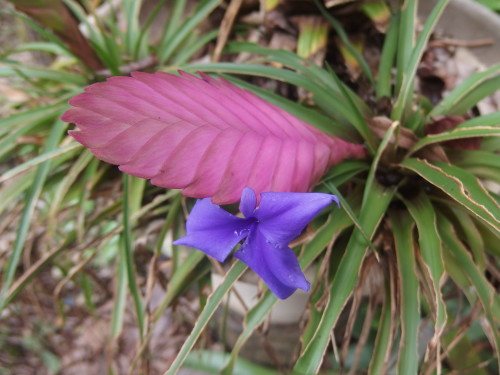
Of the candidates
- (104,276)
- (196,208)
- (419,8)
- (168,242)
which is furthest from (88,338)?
(419,8)

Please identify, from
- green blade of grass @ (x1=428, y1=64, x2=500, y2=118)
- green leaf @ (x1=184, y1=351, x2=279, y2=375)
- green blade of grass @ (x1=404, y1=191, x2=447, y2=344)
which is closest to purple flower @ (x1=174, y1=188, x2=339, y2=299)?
green blade of grass @ (x1=404, y1=191, x2=447, y2=344)

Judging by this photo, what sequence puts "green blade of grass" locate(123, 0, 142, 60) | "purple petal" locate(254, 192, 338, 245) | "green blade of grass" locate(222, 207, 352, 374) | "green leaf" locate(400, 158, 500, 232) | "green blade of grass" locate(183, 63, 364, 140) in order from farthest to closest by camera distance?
"green blade of grass" locate(123, 0, 142, 60) → "green blade of grass" locate(183, 63, 364, 140) → "green blade of grass" locate(222, 207, 352, 374) → "green leaf" locate(400, 158, 500, 232) → "purple petal" locate(254, 192, 338, 245)

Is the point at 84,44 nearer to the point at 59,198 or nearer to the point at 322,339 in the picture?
the point at 59,198

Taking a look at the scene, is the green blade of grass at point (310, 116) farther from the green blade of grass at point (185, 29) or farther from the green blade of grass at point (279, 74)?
the green blade of grass at point (185, 29)

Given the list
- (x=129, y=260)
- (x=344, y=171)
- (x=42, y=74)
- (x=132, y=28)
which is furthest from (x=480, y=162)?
(x=42, y=74)

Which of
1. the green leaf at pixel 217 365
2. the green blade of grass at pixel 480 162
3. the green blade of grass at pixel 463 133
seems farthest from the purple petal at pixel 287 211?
the green leaf at pixel 217 365

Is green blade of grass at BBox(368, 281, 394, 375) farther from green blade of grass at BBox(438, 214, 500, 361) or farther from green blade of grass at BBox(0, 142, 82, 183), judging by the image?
green blade of grass at BBox(0, 142, 82, 183)

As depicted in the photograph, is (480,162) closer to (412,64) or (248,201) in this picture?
(412,64)
